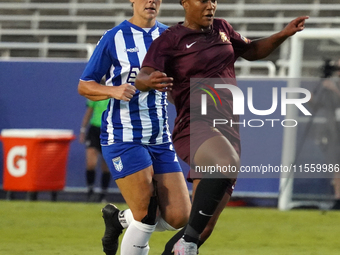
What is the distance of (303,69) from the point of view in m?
9.48

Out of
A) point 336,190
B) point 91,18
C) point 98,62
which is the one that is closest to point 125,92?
point 98,62

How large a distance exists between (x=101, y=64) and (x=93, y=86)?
6.9 inches

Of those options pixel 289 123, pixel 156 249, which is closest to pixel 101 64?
pixel 156 249

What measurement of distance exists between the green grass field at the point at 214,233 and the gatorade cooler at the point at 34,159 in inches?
17.3

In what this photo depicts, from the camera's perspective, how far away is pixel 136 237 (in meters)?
4.30

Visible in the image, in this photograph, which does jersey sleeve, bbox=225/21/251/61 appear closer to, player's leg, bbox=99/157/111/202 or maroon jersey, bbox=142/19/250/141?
maroon jersey, bbox=142/19/250/141

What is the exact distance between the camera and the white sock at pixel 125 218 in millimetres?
4656

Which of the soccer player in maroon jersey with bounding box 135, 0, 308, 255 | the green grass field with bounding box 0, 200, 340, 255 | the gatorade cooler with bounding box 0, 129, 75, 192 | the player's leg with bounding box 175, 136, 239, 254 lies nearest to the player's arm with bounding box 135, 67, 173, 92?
the soccer player in maroon jersey with bounding box 135, 0, 308, 255

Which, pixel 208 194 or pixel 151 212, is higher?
pixel 208 194

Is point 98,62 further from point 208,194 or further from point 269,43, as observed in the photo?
point 208,194

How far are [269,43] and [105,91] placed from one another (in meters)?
1.11

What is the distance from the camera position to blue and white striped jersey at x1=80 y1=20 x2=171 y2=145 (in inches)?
172

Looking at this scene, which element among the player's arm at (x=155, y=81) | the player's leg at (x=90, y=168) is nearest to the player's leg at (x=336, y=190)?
the player's leg at (x=90, y=168)

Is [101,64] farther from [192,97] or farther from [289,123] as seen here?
[289,123]
